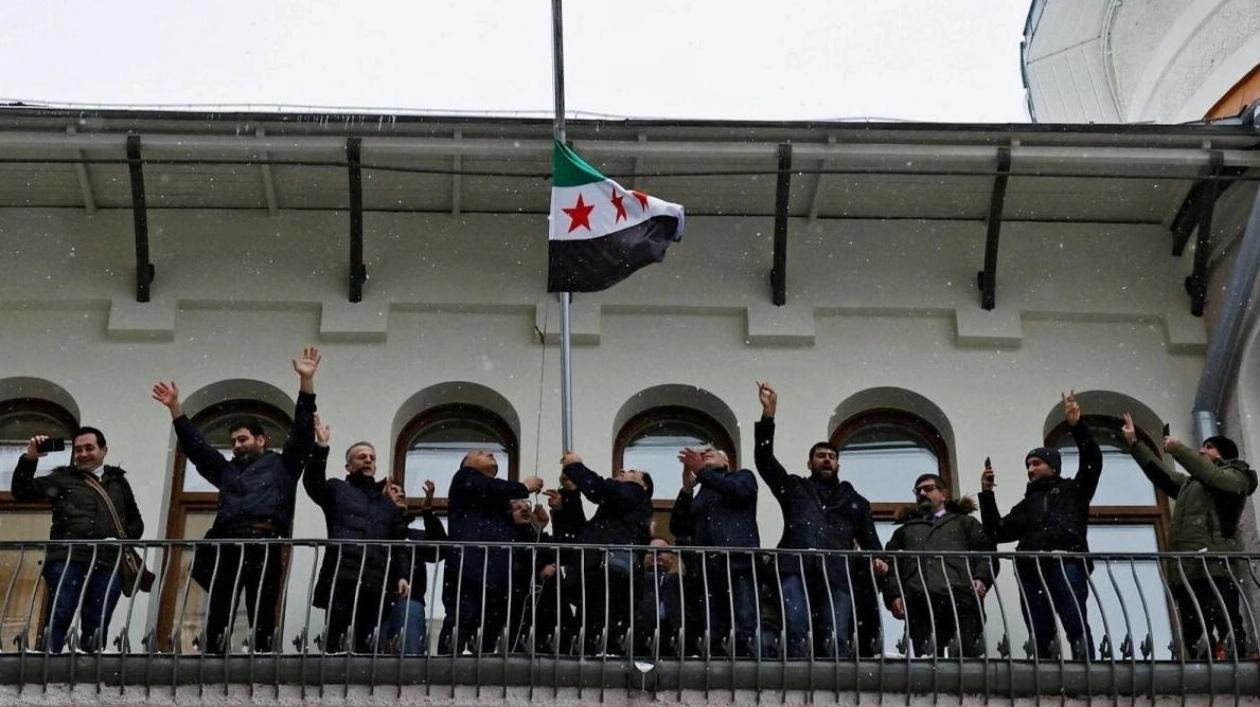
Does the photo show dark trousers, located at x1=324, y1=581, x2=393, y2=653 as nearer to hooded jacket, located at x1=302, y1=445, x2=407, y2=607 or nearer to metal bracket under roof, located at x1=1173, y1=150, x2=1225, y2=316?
hooded jacket, located at x1=302, y1=445, x2=407, y2=607

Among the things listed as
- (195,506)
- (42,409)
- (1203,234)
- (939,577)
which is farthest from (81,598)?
(1203,234)

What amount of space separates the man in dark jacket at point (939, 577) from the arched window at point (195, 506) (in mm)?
3912

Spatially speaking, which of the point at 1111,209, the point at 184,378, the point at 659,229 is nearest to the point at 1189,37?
the point at 1111,209

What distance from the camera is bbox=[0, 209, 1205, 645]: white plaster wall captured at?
45.3ft

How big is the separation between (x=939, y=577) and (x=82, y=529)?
→ 4.87 metres

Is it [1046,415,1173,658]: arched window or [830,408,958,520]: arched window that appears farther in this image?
[830,408,958,520]: arched window

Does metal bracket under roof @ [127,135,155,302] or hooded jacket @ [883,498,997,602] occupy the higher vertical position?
metal bracket under roof @ [127,135,155,302]

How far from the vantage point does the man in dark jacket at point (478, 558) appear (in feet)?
36.6

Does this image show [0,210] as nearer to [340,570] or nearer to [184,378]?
[184,378]

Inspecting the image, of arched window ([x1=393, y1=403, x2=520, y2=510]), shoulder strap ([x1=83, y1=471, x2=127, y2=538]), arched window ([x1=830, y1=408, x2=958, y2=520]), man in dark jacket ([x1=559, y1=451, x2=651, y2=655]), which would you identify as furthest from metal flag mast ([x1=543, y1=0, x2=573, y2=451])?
shoulder strap ([x1=83, y1=471, x2=127, y2=538])

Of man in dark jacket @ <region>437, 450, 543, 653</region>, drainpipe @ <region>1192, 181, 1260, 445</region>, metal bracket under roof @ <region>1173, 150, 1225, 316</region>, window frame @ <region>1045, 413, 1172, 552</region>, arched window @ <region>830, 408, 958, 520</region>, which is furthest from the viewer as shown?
arched window @ <region>830, 408, 958, 520</region>

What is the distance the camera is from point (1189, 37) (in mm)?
16547

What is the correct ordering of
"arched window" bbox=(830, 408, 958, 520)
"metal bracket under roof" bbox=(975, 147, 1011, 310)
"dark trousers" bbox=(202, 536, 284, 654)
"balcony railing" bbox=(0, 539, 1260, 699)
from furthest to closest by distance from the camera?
"arched window" bbox=(830, 408, 958, 520), "metal bracket under roof" bbox=(975, 147, 1011, 310), "dark trousers" bbox=(202, 536, 284, 654), "balcony railing" bbox=(0, 539, 1260, 699)

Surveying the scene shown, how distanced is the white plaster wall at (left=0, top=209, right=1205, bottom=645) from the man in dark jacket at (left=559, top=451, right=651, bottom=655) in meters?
2.06
